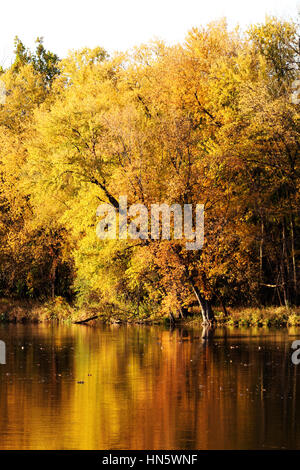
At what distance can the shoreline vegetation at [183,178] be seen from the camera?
1489 inches

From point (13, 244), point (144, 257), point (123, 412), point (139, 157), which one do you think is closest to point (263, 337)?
point (144, 257)

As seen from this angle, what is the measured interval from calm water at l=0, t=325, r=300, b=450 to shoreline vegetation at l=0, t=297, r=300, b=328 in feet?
16.6

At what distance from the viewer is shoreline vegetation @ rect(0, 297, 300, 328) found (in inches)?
1531

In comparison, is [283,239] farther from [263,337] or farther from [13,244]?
[13,244]

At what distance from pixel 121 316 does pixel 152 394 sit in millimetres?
24180

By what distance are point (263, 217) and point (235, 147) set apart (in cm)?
360

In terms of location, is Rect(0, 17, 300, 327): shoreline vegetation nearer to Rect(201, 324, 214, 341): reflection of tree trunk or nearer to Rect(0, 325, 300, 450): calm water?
Rect(201, 324, 214, 341): reflection of tree trunk

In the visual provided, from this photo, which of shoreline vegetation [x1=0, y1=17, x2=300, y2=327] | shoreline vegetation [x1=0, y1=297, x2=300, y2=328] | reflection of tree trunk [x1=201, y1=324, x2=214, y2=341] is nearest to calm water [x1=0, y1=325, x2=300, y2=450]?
reflection of tree trunk [x1=201, y1=324, x2=214, y2=341]

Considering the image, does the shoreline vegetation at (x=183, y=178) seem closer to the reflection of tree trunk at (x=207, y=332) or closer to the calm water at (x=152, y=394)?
the reflection of tree trunk at (x=207, y=332)

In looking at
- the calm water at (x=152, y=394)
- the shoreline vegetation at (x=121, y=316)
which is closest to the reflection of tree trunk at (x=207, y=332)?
the calm water at (x=152, y=394)

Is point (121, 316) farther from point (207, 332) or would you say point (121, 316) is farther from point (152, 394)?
point (152, 394)

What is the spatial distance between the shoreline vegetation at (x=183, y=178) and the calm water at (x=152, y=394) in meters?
6.05

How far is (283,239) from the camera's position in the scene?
39969 mm

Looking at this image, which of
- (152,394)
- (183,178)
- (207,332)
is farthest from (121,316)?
(152,394)
